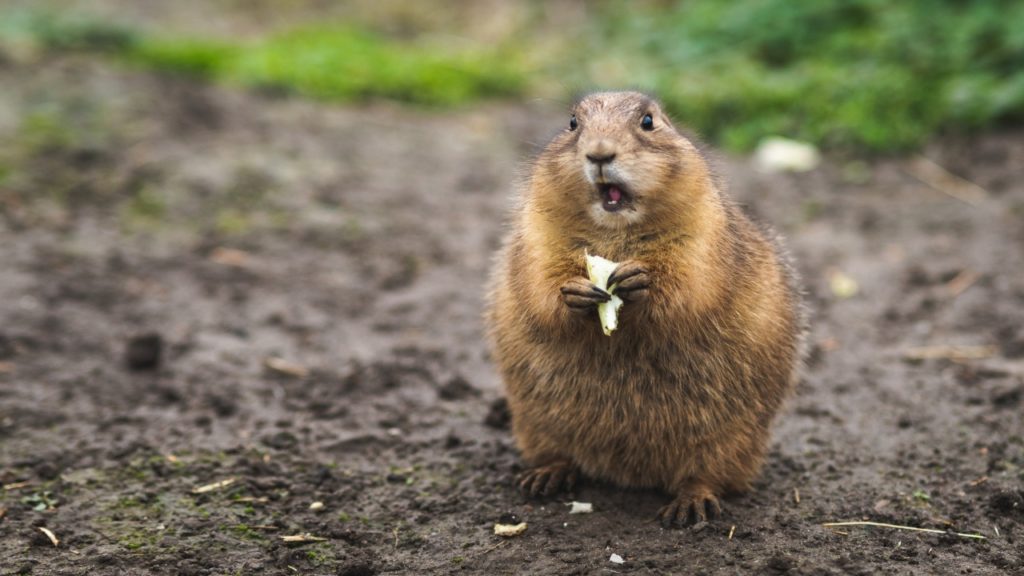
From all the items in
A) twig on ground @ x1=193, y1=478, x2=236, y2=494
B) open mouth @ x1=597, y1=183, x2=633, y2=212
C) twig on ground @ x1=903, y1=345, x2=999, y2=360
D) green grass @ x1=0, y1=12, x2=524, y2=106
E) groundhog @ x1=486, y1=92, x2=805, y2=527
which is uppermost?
green grass @ x1=0, y1=12, x2=524, y2=106

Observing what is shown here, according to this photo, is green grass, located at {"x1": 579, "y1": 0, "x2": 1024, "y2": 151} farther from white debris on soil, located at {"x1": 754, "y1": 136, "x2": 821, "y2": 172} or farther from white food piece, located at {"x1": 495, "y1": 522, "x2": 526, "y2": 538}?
white food piece, located at {"x1": 495, "y1": 522, "x2": 526, "y2": 538}

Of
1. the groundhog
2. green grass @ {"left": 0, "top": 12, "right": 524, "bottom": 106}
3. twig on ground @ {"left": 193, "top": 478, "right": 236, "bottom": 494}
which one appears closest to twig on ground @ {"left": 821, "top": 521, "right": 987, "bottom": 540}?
the groundhog

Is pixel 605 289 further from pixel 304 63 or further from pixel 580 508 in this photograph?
pixel 304 63

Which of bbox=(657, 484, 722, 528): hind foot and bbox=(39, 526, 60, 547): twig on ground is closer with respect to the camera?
bbox=(39, 526, 60, 547): twig on ground

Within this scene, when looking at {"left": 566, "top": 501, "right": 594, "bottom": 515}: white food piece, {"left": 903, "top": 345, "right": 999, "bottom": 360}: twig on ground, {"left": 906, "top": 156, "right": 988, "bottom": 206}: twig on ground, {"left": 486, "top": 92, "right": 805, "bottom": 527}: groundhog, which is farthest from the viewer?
{"left": 906, "top": 156, "right": 988, "bottom": 206}: twig on ground

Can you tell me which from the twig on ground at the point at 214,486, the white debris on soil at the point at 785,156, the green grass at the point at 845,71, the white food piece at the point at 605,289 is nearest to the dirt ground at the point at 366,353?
the twig on ground at the point at 214,486

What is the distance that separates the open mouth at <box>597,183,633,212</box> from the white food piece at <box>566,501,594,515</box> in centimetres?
108

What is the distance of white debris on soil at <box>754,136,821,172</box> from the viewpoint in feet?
25.5

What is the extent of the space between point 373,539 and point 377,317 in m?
2.30

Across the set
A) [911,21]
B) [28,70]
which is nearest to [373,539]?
[28,70]

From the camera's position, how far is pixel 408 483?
3904 millimetres

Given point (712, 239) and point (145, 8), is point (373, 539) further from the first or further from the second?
point (145, 8)

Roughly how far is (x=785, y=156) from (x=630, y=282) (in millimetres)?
5017

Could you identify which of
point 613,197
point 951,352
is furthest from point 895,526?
point 951,352
